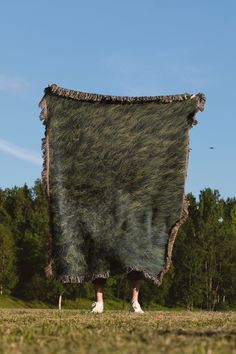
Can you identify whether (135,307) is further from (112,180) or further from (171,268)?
(171,268)

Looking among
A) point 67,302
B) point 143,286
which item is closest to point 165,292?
point 143,286

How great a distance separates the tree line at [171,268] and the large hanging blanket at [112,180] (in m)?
50.9

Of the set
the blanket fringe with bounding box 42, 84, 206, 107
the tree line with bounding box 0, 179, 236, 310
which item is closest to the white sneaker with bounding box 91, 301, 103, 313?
the blanket fringe with bounding box 42, 84, 206, 107

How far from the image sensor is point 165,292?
83.5 metres

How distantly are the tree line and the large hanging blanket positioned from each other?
50.9m

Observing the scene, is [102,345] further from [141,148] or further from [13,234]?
[13,234]

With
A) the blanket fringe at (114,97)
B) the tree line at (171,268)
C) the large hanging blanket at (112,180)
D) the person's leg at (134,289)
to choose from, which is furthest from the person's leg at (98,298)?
the tree line at (171,268)

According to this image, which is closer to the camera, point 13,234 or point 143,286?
point 143,286

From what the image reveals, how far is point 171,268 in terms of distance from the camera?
8206 centimetres

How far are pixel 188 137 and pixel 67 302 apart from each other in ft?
200

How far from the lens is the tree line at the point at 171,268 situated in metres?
78.9

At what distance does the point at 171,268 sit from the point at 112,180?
207 ft

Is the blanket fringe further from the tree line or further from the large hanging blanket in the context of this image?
the tree line

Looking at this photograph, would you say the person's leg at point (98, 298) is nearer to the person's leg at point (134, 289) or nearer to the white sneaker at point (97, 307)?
the white sneaker at point (97, 307)
